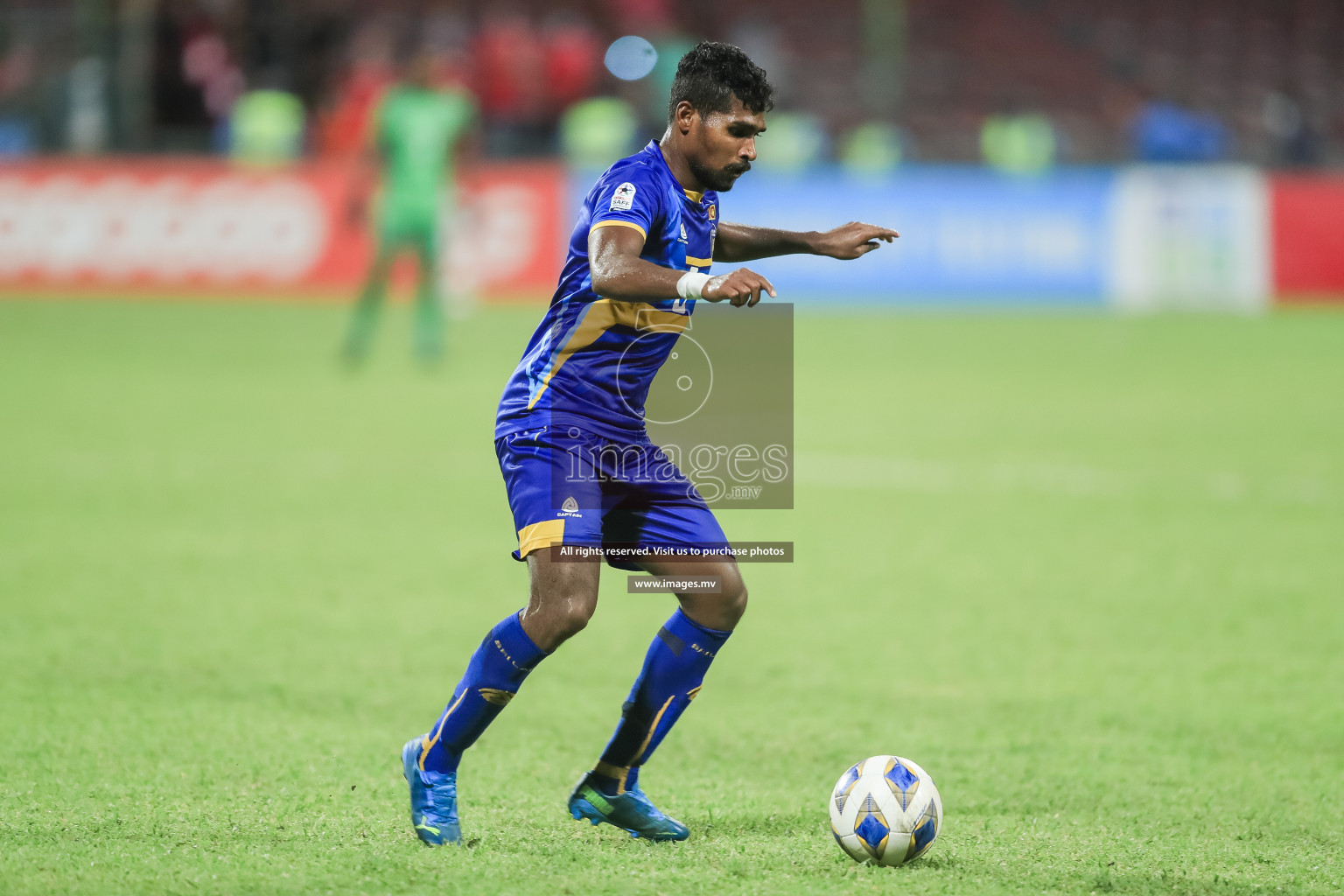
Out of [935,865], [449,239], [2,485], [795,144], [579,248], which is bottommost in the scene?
[935,865]

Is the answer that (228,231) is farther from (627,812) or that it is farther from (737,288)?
(737,288)

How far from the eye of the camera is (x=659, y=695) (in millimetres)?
4000

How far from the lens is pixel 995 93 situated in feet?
83.3

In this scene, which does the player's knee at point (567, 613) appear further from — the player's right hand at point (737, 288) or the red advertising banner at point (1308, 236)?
the red advertising banner at point (1308, 236)

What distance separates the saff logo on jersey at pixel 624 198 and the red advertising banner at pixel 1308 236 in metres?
16.8

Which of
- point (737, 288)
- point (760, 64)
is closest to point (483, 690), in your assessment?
point (737, 288)

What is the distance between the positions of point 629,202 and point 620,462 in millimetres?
643

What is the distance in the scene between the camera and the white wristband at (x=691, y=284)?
133 inches

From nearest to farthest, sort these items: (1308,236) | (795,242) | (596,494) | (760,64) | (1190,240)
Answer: (596,494), (795,242), (760,64), (1190,240), (1308,236)

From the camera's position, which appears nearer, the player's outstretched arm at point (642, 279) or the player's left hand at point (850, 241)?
the player's outstretched arm at point (642, 279)

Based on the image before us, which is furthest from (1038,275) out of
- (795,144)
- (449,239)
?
(449,239)

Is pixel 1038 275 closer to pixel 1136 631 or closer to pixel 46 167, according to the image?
pixel 46 167

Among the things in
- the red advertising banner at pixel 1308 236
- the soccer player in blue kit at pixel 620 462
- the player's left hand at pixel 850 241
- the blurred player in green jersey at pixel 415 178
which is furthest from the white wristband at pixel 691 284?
the red advertising banner at pixel 1308 236

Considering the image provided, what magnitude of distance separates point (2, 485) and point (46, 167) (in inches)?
421
